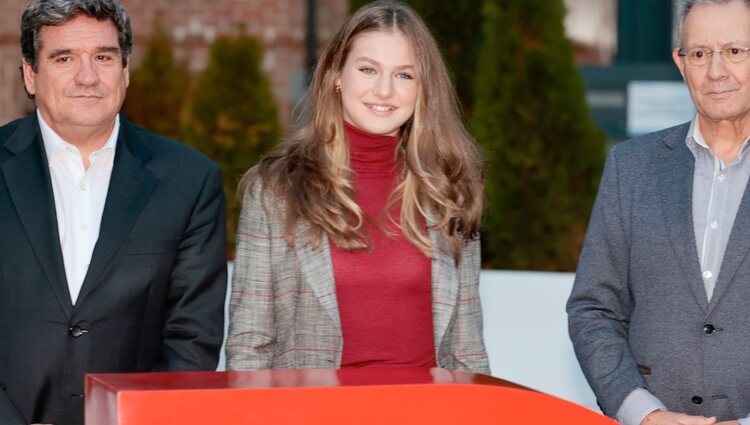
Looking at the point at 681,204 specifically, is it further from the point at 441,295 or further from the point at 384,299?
the point at 384,299

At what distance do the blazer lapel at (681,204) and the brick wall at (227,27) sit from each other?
6.28 meters

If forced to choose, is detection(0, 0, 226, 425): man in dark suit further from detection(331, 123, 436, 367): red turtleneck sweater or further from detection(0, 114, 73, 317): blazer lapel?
detection(331, 123, 436, 367): red turtleneck sweater

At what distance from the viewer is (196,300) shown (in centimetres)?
334

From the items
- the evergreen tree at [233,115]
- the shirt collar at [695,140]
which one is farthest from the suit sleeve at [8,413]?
the evergreen tree at [233,115]

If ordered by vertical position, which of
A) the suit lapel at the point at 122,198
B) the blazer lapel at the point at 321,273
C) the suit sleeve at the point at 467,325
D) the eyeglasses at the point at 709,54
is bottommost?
the suit sleeve at the point at 467,325

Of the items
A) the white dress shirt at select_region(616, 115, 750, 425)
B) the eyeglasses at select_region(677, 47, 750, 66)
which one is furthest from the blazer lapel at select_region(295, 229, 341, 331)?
the eyeglasses at select_region(677, 47, 750, 66)

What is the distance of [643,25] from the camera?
9.14m

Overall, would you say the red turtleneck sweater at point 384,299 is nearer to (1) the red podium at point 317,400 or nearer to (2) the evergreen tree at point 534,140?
(1) the red podium at point 317,400

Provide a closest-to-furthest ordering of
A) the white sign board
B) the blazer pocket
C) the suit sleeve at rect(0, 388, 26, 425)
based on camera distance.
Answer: the suit sleeve at rect(0, 388, 26, 425) < the blazer pocket < the white sign board

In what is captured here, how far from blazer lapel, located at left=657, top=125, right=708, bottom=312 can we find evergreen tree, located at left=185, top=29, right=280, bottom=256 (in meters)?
4.92

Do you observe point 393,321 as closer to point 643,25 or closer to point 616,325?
point 616,325

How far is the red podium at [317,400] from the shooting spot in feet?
6.84

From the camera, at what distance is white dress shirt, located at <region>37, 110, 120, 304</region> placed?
10.6 feet

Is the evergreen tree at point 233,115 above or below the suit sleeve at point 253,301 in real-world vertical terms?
above
